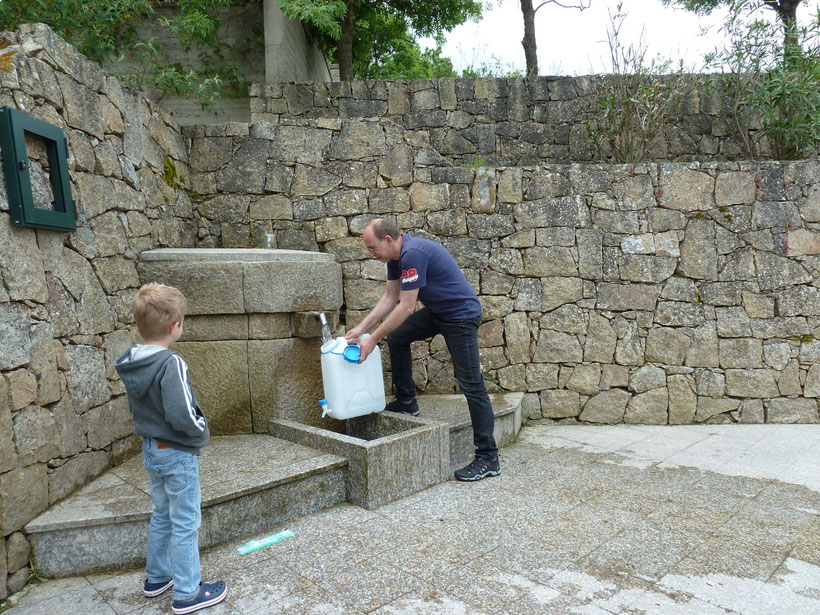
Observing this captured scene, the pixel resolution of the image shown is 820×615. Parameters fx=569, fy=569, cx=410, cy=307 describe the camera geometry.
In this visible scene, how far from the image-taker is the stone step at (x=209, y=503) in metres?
2.51

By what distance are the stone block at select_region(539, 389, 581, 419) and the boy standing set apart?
3.45 metres

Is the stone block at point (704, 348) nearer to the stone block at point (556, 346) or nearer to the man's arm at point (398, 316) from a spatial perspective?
the stone block at point (556, 346)

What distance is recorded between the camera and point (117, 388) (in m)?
3.37

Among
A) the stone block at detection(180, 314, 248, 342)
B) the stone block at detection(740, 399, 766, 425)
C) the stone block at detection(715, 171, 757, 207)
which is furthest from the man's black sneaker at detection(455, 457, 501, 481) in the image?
the stone block at detection(715, 171, 757, 207)

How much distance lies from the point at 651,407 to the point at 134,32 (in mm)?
6485

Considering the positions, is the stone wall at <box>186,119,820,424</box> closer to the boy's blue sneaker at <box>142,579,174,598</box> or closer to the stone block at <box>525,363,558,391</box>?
the stone block at <box>525,363,558,391</box>

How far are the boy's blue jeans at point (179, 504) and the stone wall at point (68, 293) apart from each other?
731 millimetres

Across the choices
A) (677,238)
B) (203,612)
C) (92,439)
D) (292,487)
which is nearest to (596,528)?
(292,487)

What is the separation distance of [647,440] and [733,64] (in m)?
4.08

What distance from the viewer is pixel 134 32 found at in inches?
241

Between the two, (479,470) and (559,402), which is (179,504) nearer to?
(479,470)

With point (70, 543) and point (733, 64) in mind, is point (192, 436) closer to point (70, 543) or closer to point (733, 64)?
point (70, 543)

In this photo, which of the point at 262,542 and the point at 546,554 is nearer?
the point at 546,554

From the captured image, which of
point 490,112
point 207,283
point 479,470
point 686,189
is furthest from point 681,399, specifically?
point 207,283
